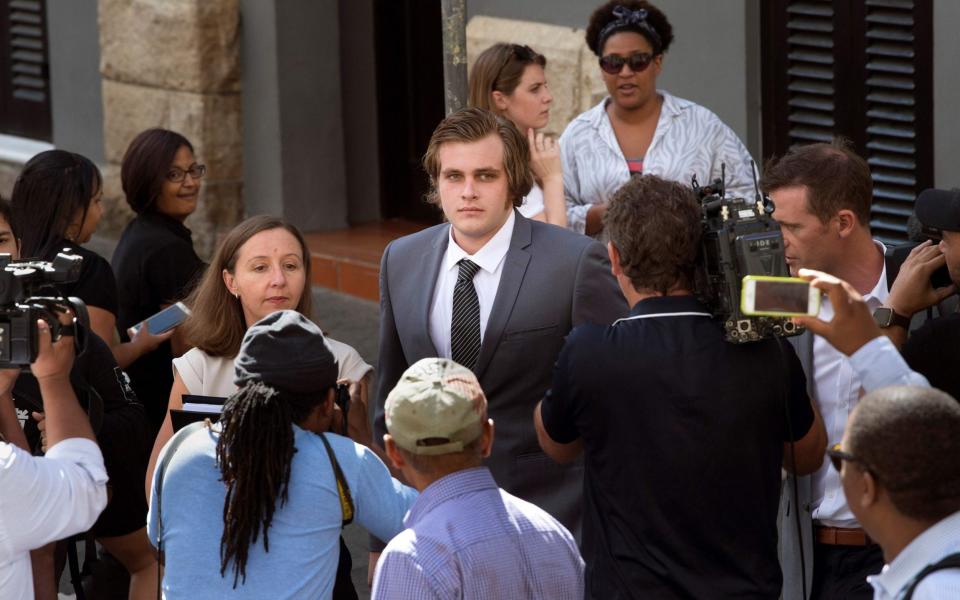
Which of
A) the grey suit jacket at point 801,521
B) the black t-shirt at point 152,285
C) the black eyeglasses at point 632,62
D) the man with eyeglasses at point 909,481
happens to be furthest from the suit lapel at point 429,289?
the man with eyeglasses at point 909,481

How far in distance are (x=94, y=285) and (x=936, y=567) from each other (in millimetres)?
3496

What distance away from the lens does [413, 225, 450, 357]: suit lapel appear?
4.38 meters

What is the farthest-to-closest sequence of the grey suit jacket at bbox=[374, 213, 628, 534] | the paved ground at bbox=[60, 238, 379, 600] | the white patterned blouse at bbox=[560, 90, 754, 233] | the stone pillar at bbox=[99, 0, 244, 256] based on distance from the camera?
the stone pillar at bbox=[99, 0, 244, 256] → the paved ground at bbox=[60, 238, 379, 600] → the white patterned blouse at bbox=[560, 90, 754, 233] → the grey suit jacket at bbox=[374, 213, 628, 534]

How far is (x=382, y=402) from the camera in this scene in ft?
14.8

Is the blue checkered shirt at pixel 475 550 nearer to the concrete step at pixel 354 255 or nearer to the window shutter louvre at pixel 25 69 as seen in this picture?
the concrete step at pixel 354 255

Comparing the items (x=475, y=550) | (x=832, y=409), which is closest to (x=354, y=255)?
(x=832, y=409)

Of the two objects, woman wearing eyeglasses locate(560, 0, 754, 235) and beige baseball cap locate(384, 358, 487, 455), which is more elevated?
woman wearing eyeglasses locate(560, 0, 754, 235)

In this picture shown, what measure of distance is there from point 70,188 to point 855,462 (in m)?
3.50

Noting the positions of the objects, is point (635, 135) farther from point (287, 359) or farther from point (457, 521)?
point (457, 521)

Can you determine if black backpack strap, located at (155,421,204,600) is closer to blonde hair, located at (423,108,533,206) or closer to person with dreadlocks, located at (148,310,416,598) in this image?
person with dreadlocks, located at (148,310,416,598)

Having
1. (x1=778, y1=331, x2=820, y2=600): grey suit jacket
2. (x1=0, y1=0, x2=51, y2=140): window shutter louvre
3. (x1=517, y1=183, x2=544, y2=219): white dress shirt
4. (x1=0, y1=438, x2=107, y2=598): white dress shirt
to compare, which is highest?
(x1=0, y1=0, x2=51, y2=140): window shutter louvre

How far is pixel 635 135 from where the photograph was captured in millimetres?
5992

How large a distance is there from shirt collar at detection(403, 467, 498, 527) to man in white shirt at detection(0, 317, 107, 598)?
0.87 m

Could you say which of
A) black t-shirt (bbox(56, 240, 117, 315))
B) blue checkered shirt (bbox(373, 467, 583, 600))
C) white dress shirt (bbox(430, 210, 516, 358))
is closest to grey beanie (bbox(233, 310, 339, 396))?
blue checkered shirt (bbox(373, 467, 583, 600))
